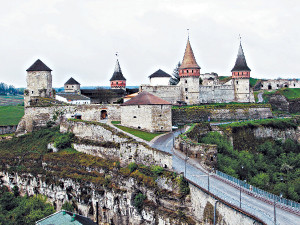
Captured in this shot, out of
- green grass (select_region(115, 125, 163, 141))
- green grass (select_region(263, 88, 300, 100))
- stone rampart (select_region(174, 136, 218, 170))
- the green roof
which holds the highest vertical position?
green grass (select_region(263, 88, 300, 100))

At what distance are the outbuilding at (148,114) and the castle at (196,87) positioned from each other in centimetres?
1402

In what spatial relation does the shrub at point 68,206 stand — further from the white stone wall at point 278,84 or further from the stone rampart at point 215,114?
the white stone wall at point 278,84

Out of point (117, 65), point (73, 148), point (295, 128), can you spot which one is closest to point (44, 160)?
point (73, 148)

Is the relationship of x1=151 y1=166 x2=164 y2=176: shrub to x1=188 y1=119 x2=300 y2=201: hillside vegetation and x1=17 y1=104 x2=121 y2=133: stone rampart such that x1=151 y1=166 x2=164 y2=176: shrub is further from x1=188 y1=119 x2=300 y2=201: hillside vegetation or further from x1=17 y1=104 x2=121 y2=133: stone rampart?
x1=17 y1=104 x2=121 y2=133: stone rampart

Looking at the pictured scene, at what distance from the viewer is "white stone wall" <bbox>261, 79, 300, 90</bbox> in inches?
3204

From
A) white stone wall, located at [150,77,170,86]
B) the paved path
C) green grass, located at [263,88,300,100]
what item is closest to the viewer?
the paved path

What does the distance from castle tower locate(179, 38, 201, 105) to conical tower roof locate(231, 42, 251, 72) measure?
1018 centimetres

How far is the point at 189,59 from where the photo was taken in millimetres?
58969

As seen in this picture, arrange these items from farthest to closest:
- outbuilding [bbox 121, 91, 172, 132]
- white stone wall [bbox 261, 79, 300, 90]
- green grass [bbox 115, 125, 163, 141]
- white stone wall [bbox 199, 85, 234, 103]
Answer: white stone wall [bbox 261, 79, 300, 90]
white stone wall [bbox 199, 85, 234, 103]
outbuilding [bbox 121, 91, 172, 132]
green grass [bbox 115, 125, 163, 141]

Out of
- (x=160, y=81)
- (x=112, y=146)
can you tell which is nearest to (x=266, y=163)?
(x=112, y=146)

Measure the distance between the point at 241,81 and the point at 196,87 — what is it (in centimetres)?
1073

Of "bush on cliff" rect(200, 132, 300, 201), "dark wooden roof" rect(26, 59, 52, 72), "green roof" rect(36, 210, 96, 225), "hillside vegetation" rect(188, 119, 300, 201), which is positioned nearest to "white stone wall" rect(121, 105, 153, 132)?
"hillside vegetation" rect(188, 119, 300, 201)

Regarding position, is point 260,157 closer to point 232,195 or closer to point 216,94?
point 232,195

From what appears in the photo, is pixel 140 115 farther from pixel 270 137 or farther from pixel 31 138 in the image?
pixel 270 137
